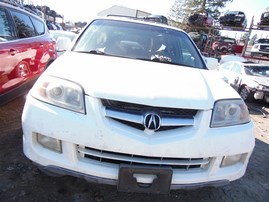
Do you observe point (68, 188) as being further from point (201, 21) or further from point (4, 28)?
point (201, 21)

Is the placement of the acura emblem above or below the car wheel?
above

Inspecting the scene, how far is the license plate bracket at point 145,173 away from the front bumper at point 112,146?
5 centimetres

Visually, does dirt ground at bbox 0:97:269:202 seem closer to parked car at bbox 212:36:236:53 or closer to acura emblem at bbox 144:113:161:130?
acura emblem at bbox 144:113:161:130

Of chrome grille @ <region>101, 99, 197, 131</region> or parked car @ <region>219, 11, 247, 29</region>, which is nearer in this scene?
chrome grille @ <region>101, 99, 197, 131</region>

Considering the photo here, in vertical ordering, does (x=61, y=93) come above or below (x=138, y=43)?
below

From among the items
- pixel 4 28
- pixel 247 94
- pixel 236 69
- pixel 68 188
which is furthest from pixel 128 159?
pixel 236 69

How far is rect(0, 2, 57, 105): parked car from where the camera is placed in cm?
317

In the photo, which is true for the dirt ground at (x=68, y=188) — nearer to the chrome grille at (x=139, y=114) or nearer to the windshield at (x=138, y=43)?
the chrome grille at (x=139, y=114)

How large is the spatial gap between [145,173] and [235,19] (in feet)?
54.9

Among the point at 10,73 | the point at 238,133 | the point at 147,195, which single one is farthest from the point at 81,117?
the point at 10,73

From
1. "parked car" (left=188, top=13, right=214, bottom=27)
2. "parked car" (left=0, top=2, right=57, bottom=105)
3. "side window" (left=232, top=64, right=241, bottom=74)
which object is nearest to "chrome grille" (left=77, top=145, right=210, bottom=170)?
"parked car" (left=0, top=2, right=57, bottom=105)

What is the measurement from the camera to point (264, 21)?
15141 millimetres

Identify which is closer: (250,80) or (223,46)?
(250,80)

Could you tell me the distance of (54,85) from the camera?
6.60 ft
